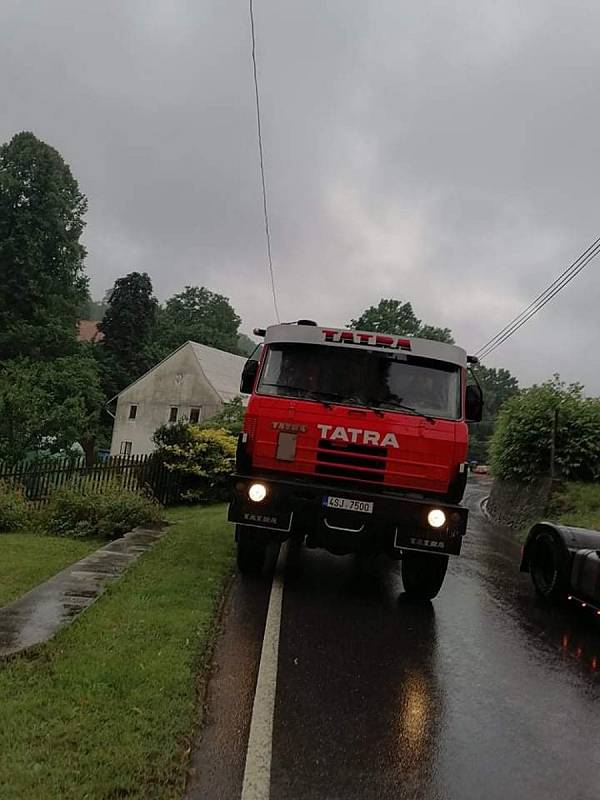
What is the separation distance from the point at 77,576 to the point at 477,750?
4819 mm

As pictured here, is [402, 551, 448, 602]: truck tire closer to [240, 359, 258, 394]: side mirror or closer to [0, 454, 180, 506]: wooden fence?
[240, 359, 258, 394]: side mirror

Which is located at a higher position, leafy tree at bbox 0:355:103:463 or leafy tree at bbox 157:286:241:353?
leafy tree at bbox 157:286:241:353

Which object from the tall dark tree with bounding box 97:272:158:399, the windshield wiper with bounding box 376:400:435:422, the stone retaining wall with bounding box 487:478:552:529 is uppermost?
the tall dark tree with bounding box 97:272:158:399

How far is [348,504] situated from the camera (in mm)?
6523

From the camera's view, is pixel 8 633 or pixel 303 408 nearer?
pixel 8 633

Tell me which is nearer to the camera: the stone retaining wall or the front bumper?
the front bumper

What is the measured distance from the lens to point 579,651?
5996mm

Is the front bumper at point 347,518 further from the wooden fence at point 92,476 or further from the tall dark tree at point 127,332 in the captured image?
the tall dark tree at point 127,332

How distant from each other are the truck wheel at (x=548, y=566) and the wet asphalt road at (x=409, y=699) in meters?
0.29

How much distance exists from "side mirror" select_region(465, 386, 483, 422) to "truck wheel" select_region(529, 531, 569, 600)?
2.07 m

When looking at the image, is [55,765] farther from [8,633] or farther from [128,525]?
[128,525]

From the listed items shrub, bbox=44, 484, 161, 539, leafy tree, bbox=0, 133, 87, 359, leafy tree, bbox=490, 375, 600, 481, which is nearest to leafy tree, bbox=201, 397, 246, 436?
shrub, bbox=44, 484, 161, 539

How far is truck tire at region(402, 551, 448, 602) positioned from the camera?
7.15 meters

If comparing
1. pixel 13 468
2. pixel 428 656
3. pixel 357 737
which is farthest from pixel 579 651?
pixel 13 468
